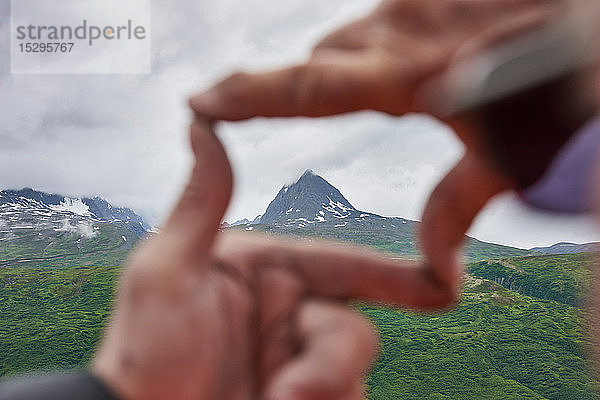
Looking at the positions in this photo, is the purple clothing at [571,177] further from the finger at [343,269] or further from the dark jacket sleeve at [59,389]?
the dark jacket sleeve at [59,389]

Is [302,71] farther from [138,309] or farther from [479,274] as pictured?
[479,274]

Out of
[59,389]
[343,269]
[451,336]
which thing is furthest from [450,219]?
[451,336]

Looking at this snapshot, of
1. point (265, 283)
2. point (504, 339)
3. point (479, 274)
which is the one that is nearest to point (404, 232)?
point (479, 274)

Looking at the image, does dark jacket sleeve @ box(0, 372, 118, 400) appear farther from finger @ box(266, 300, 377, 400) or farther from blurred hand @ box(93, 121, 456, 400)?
finger @ box(266, 300, 377, 400)

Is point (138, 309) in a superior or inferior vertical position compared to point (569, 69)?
inferior

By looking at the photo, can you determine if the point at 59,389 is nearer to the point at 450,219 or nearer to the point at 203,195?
the point at 203,195

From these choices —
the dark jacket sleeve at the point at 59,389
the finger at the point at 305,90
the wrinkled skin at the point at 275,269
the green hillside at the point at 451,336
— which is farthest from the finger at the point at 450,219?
the green hillside at the point at 451,336
